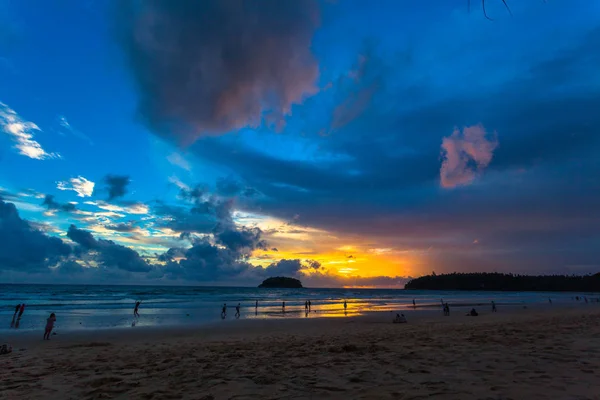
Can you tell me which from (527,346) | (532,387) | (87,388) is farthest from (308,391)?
(527,346)

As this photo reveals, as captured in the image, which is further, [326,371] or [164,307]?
[164,307]

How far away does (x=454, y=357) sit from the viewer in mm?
10531

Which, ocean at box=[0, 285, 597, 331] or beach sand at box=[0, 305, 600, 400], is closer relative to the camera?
beach sand at box=[0, 305, 600, 400]

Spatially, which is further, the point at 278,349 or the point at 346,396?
the point at 278,349

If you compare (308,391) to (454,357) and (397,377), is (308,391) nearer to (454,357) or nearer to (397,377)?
(397,377)

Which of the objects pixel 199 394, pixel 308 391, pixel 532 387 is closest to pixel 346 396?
pixel 308 391

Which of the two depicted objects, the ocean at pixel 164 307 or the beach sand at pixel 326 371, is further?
the ocean at pixel 164 307

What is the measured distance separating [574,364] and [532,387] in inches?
128

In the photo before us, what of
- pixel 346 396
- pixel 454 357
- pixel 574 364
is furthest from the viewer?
pixel 454 357

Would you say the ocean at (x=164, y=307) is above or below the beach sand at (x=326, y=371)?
above

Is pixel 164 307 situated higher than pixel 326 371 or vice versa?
pixel 164 307

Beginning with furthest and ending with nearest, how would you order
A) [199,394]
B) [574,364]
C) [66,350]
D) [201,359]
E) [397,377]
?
[66,350]
[201,359]
[574,364]
[397,377]
[199,394]

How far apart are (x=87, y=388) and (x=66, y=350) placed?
28.6 ft

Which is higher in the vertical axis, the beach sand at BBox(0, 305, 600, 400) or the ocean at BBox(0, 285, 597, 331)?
the ocean at BBox(0, 285, 597, 331)
